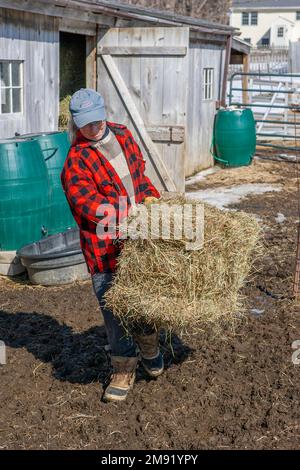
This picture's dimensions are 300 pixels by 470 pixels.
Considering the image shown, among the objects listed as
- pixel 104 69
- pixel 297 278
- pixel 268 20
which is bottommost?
pixel 297 278

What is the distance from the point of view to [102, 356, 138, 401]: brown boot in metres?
4.28

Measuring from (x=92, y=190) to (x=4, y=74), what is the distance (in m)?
4.41

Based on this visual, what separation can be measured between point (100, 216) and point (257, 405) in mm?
1412

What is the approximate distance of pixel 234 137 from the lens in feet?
42.3

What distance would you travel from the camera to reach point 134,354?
432 cm

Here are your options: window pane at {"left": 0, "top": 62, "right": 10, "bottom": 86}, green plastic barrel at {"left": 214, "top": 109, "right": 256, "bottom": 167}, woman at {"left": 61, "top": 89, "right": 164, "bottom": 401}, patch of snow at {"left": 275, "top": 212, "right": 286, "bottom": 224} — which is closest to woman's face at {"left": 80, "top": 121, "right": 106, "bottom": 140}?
woman at {"left": 61, "top": 89, "right": 164, "bottom": 401}

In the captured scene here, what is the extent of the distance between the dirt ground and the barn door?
350 cm

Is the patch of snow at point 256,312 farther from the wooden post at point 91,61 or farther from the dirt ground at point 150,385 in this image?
the wooden post at point 91,61

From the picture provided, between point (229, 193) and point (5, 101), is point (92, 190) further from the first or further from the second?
point (229, 193)

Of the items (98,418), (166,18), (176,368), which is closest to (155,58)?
(166,18)

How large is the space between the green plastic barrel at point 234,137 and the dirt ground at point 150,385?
695 cm

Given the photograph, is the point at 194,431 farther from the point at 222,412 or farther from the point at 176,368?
the point at 176,368

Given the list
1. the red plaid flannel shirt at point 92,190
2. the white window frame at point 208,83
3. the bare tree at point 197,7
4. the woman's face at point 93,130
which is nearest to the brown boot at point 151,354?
the red plaid flannel shirt at point 92,190

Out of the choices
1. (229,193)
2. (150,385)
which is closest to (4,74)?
(229,193)
